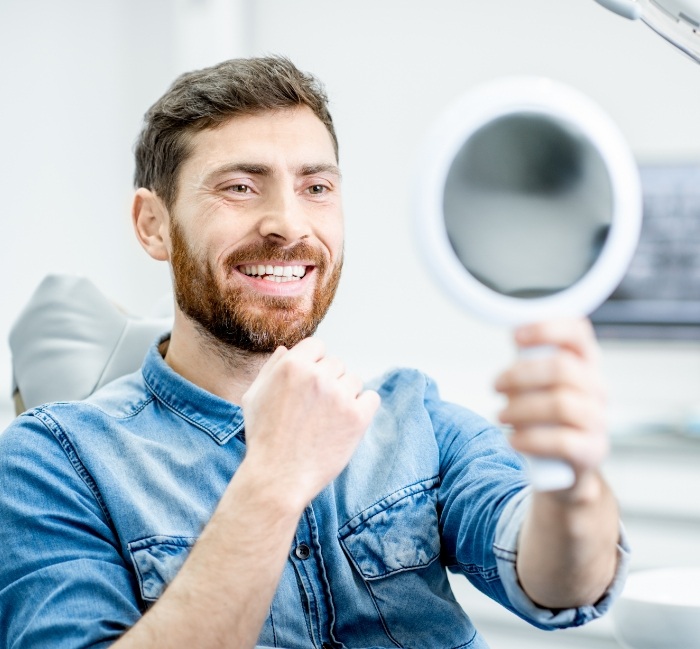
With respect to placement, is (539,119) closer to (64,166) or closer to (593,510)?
(593,510)

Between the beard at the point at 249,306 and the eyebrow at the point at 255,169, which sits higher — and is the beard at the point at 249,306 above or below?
below

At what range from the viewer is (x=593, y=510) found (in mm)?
765

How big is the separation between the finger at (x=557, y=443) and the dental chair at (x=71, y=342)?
1041 mm

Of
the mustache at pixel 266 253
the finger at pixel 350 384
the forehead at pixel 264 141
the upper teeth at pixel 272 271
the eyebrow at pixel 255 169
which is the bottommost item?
the finger at pixel 350 384

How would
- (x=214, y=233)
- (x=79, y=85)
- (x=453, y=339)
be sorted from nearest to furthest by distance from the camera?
(x=214, y=233)
(x=453, y=339)
(x=79, y=85)

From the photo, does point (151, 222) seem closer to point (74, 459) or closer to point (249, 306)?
point (249, 306)

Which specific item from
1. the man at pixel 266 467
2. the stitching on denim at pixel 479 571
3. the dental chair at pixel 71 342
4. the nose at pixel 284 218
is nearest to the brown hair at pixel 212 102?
the man at pixel 266 467

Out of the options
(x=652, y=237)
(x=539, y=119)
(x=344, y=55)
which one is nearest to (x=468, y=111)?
(x=539, y=119)

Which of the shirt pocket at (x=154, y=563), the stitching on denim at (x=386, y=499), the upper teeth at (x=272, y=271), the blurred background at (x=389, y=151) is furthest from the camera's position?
the blurred background at (x=389, y=151)

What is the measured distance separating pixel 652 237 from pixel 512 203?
7.04 feet

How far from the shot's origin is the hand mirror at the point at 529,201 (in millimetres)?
670

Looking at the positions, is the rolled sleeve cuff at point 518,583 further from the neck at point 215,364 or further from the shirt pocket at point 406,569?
the neck at point 215,364

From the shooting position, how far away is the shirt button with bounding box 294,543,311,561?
1.18m

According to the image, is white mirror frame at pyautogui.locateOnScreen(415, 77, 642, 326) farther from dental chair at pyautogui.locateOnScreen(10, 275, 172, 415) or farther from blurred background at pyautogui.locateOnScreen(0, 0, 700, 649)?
blurred background at pyautogui.locateOnScreen(0, 0, 700, 649)
